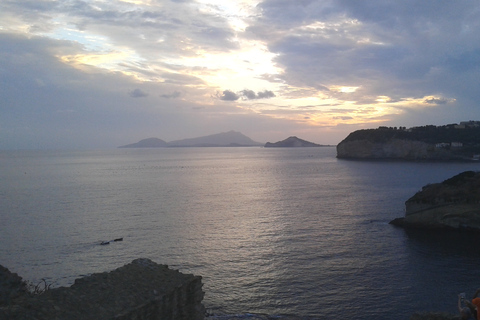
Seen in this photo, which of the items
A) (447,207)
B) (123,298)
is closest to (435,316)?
(123,298)

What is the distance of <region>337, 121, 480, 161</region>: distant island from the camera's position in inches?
5664

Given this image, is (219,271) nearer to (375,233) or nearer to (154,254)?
(154,254)

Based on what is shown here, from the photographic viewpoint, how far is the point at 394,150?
507 feet

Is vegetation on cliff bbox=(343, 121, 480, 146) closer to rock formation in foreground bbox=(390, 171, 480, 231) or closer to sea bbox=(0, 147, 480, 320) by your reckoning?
sea bbox=(0, 147, 480, 320)

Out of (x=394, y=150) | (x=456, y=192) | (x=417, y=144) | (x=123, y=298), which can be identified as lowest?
(x=123, y=298)

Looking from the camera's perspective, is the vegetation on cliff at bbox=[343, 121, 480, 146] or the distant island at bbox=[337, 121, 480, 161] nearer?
the distant island at bbox=[337, 121, 480, 161]

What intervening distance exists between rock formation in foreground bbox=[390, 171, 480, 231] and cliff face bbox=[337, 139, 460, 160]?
118m

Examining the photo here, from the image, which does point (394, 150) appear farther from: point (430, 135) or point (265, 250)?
point (265, 250)

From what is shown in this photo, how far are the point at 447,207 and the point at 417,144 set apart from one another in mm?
124467

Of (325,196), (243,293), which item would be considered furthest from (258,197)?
(243,293)

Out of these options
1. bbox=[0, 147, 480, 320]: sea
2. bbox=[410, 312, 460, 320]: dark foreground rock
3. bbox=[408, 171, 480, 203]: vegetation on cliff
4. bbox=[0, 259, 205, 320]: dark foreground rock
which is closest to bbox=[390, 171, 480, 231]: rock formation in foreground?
bbox=[408, 171, 480, 203]: vegetation on cliff

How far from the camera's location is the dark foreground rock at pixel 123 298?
9484 mm

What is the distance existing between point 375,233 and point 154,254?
67.2 ft

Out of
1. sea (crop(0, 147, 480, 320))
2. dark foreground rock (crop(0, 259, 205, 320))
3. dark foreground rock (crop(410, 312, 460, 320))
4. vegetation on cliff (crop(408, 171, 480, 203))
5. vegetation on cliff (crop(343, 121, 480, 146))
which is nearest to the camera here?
dark foreground rock (crop(0, 259, 205, 320))
